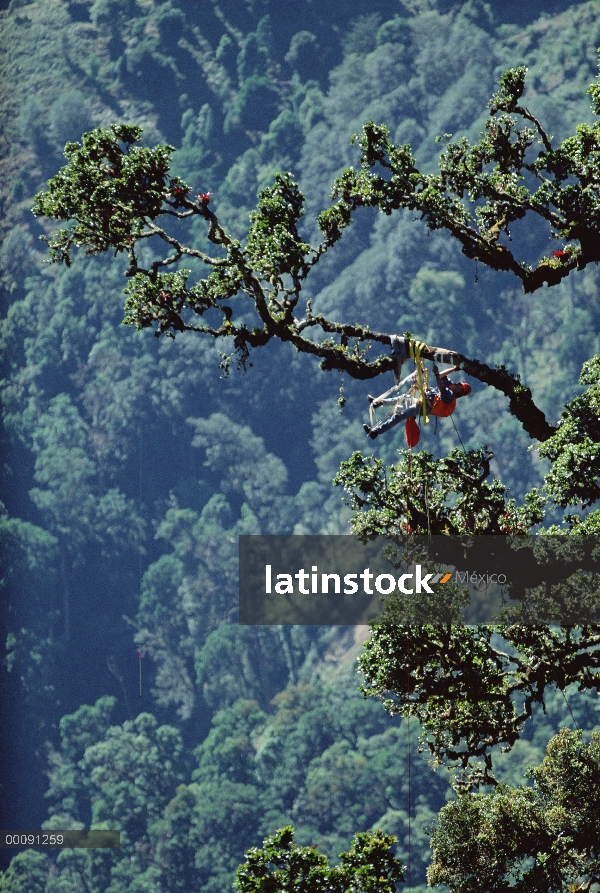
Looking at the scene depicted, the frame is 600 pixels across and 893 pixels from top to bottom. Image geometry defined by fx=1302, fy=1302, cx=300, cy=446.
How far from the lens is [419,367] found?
45.2 feet

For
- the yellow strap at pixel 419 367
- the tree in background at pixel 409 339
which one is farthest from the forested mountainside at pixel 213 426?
the yellow strap at pixel 419 367

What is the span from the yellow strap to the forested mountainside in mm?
70993

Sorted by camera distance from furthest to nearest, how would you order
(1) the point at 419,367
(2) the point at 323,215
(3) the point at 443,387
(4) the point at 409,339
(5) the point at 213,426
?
(5) the point at 213,426 → (2) the point at 323,215 → (3) the point at 443,387 → (1) the point at 419,367 → (4) the point at 409,339

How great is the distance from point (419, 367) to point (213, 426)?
333ft

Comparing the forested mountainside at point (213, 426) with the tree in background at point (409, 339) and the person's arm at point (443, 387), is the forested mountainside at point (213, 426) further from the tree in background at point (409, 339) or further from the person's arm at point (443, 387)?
the person's arm at point (443, 387)

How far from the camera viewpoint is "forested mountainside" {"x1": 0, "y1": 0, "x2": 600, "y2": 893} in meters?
88.1

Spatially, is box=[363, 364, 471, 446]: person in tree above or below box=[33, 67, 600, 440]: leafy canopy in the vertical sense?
below

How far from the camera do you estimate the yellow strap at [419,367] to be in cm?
1346

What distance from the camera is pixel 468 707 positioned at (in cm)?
1389

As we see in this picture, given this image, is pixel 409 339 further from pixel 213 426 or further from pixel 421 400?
pixel 213 426

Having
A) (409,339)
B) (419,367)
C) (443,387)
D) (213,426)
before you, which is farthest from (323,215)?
(213,426)

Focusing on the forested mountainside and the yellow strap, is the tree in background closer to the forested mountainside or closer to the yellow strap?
the yellow strap

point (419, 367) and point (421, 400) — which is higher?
point (419, 367)

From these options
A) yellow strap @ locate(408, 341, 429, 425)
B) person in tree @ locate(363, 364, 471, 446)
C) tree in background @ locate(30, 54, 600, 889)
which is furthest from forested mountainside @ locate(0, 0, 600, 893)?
yellow strap @ locate(408, 341, 429, 425)
